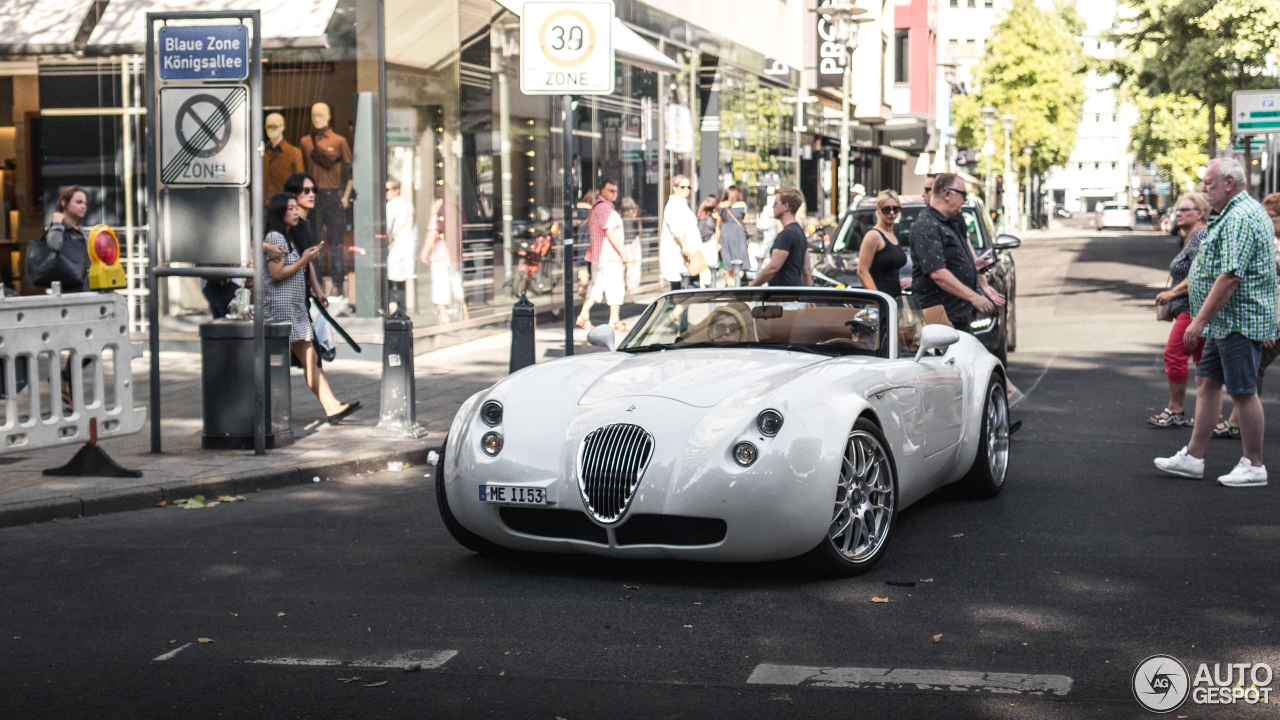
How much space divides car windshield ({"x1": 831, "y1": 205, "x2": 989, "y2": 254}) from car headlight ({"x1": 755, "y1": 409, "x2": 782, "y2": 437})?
938 centimetres

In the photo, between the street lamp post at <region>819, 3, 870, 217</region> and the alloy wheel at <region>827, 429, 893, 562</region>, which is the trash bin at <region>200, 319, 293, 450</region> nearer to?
the alloy wheel at <region>827, 429, 893, 562</region>

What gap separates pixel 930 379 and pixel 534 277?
1319cm

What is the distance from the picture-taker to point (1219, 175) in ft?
25.7

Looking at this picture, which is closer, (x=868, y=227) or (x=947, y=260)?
(x=947, y=260)

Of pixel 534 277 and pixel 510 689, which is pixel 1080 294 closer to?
pixel 534 277

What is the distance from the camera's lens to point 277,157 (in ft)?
52.4

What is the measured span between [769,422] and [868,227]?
9.94 meters

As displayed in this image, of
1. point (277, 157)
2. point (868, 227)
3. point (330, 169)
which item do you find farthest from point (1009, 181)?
point (277, 157)

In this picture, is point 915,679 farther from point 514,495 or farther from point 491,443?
point 491,443

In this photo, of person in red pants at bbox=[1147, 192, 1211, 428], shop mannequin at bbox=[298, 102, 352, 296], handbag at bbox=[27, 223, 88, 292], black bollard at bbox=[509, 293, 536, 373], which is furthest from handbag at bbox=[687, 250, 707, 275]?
handbag at bbox=[27, 223, 88, 292]

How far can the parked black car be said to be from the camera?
13.6 meters

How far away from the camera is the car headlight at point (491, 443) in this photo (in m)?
5.97

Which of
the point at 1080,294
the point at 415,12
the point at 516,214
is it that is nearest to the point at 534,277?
the point at 516,214

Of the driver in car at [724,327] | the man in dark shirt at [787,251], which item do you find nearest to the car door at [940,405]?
the driver in car at [724,327]
